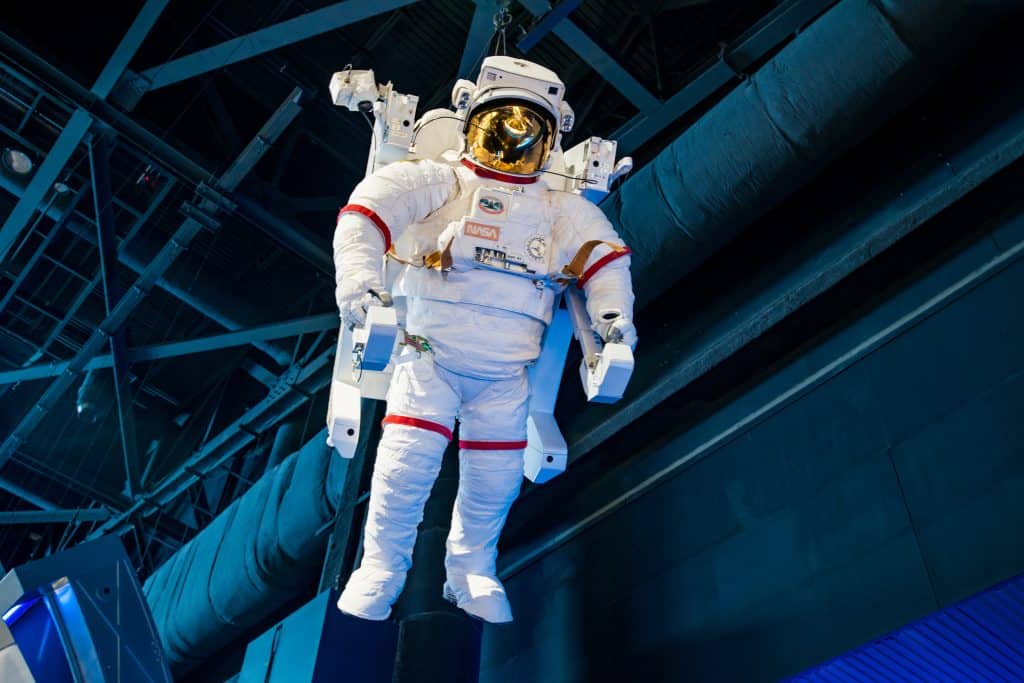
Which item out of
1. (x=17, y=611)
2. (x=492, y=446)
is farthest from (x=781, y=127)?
(x=17, y=611)

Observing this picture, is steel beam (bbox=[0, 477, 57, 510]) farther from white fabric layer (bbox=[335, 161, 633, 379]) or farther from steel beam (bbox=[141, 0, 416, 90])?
white fabric layer (bbox=[335, 161, 633, 379])

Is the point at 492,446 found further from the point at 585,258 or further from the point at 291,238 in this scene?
the point at 291,238

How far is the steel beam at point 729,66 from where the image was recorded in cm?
514

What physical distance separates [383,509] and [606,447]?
1.72 meters

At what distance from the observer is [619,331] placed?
134 inches

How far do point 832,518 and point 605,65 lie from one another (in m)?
3.06

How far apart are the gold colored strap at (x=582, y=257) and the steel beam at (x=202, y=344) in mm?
3592

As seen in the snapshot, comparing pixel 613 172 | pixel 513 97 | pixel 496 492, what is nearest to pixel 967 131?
pixel 613 172

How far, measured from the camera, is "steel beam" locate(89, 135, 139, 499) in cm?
635

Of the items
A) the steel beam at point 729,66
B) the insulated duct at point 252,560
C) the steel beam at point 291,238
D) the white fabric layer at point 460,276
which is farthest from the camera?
the steel beam at point 291,238

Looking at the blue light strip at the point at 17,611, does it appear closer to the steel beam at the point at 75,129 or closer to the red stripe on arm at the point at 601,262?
the red stripe on arm at the point at 601,262

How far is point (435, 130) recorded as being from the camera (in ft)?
13.4

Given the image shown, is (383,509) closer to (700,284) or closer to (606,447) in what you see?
(606,447)

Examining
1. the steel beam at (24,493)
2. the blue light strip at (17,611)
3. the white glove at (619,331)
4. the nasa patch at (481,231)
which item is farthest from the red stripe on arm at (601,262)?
the steel beam at (24,493)
